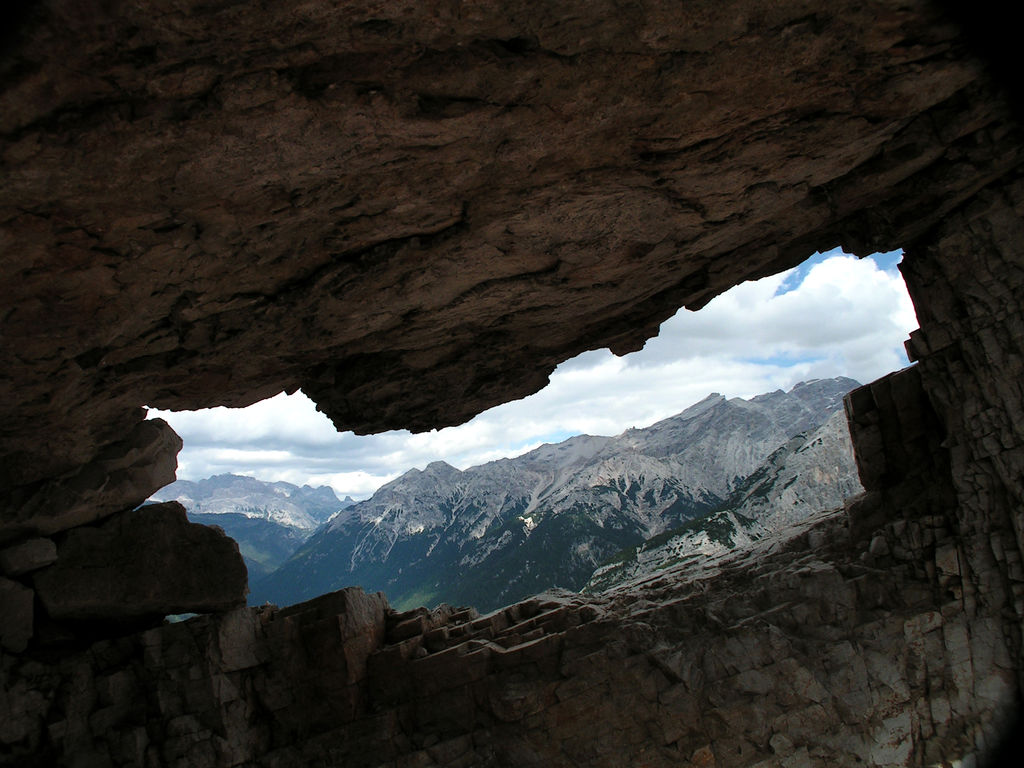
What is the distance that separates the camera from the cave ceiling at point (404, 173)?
1340 centimetres

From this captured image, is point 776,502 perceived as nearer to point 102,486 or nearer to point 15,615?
point 102,486

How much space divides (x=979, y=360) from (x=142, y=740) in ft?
127

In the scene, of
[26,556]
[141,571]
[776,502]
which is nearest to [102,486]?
[26,556]

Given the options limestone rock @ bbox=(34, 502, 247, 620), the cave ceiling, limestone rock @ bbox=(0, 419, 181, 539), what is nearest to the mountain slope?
limestone rock @ bbox=(34, 502, 247, 620)

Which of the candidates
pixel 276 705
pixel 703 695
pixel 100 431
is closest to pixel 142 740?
pixel 276 705

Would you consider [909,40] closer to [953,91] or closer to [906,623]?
[953,91]

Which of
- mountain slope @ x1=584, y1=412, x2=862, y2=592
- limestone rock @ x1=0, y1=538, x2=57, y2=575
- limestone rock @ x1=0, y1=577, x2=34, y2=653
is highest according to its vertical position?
limestone rock @ x1=0, y1=538, x2=57, y2=575

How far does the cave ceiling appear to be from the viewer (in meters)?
13.4

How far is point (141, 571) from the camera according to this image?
30.0m

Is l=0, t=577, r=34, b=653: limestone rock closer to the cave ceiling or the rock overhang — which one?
the rock overhang

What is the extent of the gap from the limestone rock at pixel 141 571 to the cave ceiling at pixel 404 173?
13.9 feet

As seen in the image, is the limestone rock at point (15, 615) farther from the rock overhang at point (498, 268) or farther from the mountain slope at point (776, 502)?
the mountain slope at point (776, 502)

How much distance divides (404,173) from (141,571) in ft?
78.8

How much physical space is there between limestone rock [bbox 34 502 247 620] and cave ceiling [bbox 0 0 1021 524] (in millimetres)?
4225
